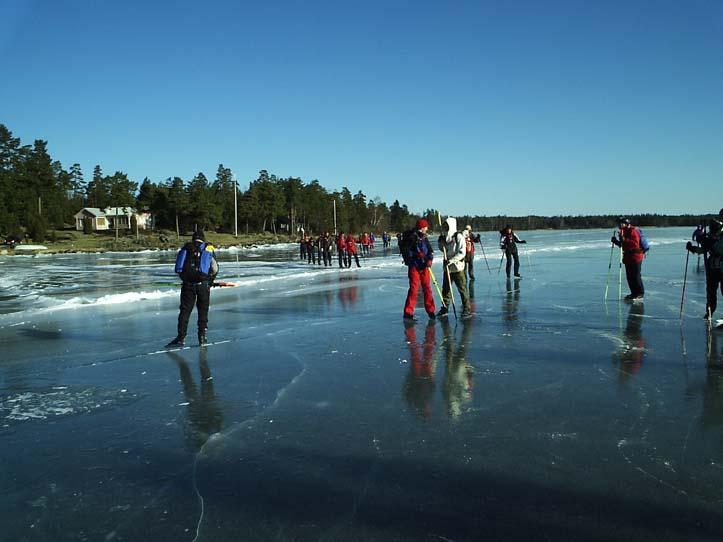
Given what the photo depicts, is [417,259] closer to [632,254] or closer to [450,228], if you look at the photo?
[450,228]

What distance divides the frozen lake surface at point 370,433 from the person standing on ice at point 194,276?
1.59 feet

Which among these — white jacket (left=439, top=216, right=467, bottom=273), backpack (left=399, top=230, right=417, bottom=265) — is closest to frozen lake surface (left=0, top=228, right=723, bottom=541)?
backpack (left=399, top=230, right=417, bottom=265)

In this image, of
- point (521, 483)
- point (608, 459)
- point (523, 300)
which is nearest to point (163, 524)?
point (521, 483)

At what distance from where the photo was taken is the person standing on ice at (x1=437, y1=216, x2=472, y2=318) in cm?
1077

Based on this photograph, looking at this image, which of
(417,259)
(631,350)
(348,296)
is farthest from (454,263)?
(348,296)

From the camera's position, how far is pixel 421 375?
628 centimetres

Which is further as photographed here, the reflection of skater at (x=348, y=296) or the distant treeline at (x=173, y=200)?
the distant treeline at (x=173, y=200)

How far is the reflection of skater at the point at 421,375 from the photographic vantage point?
17.1ft

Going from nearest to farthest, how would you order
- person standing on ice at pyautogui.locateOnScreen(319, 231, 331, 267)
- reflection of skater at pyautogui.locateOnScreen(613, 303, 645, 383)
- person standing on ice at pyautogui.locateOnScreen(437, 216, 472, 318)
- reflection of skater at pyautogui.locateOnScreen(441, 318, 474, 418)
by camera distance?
1. reflection of skater at pyautogui.locateOnScreen(441, 318, 474, 418)
2. reflection of skater at pyautogui.locateOnScreen(613, 303, 645, 383)
3. person standing on ice at pyautogui.locateOnScreen(437, 216, 472, 318)
4. person standing on ice at pyautogui.locateOnScreen(319, 231, 331, 267)

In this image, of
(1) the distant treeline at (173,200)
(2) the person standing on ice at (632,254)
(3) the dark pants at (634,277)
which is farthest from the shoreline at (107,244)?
(3) the dark pants at (634,277)

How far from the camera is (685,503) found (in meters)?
3.24

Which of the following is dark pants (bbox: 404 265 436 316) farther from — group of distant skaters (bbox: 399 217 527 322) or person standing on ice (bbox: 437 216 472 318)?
person standing on ice (bbox: 437 216 472 318)

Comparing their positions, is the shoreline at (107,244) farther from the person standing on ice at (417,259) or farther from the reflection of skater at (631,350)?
the reflection of skater at (631,350)

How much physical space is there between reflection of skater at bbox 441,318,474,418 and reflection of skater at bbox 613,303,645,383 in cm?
157
